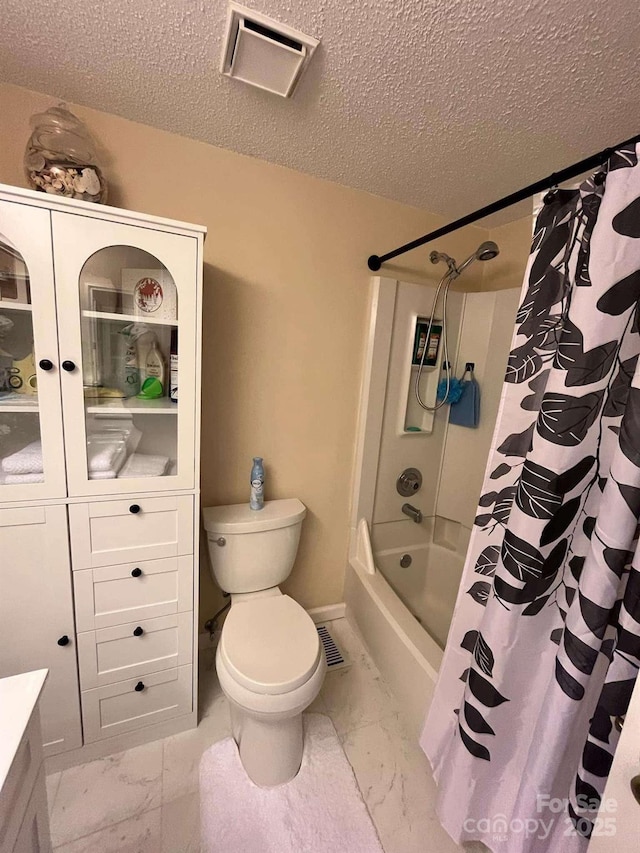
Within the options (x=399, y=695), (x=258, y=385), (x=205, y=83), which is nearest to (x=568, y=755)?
(x=399, y=695)

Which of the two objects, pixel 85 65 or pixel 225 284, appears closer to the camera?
pixel 85 65

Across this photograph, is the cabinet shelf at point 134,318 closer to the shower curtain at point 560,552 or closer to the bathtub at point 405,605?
the shower curtain at point 560,552

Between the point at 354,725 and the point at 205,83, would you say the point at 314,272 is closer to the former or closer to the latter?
the point at 205,83

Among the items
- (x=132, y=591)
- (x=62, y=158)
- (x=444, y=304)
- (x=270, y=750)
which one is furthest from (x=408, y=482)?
(x=62, y=158)

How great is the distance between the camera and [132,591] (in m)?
1.20

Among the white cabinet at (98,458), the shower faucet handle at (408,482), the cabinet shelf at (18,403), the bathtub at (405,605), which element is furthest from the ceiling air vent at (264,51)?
the bathtub at (405,605)

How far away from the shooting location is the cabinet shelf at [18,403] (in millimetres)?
1011

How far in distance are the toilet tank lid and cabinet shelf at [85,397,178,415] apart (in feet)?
1.70

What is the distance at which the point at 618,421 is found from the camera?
29.9 inches

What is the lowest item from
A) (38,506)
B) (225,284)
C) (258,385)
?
(38,506)

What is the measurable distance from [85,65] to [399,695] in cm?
244

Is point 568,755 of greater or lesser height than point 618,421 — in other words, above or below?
below

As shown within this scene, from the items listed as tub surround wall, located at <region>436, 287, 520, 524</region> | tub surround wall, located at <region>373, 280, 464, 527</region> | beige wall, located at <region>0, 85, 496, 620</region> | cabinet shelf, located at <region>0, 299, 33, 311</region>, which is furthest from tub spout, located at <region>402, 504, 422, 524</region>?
cabinet shelf, located at <region>0, 299, 33, 311</region>

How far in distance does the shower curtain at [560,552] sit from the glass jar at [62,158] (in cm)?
126
